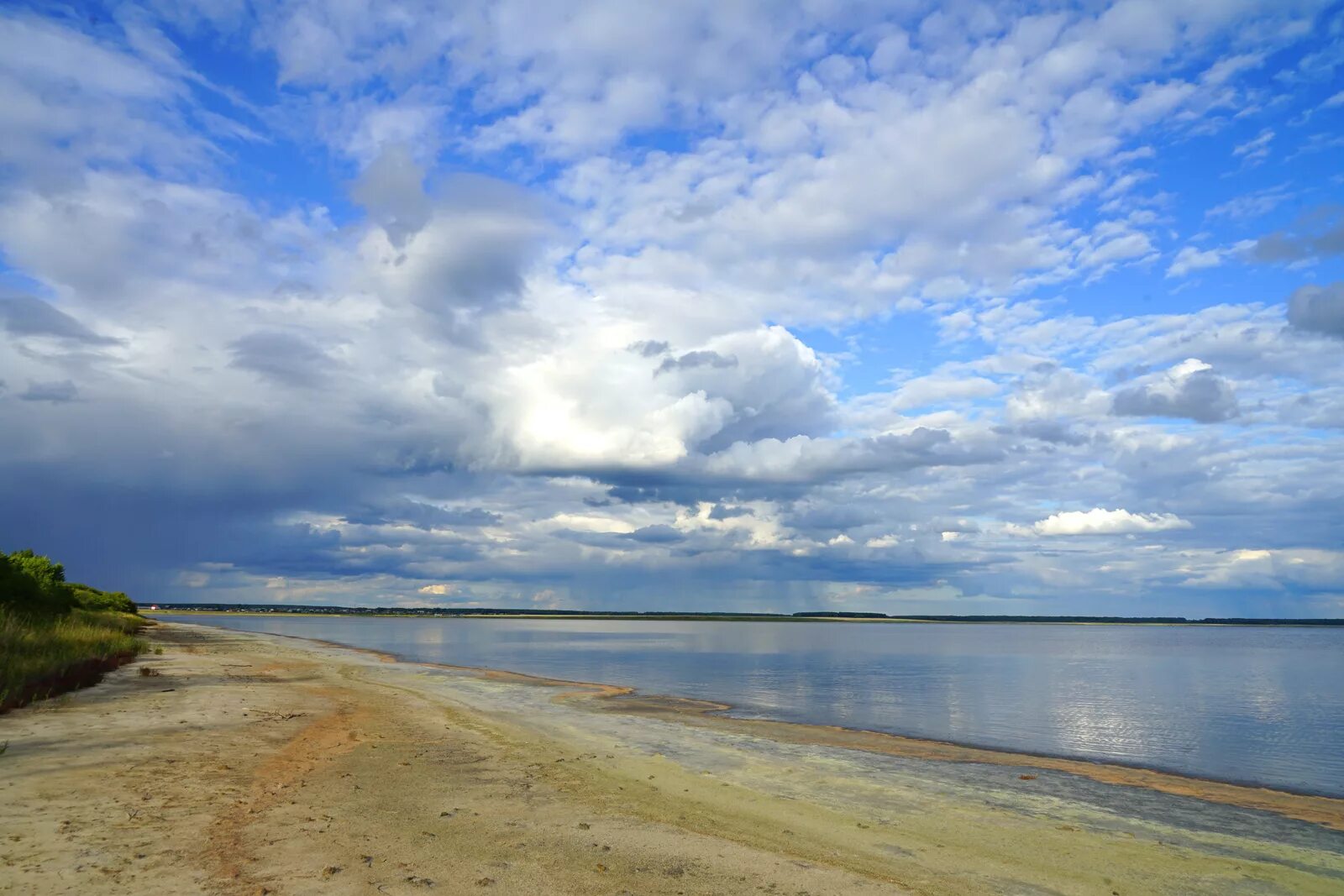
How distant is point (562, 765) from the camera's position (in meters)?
18.6

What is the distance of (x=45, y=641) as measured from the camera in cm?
3022

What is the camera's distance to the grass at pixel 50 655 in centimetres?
2195

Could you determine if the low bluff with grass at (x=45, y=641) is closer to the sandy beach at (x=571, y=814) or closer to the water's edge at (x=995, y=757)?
the sandy beach at (x=571, y=814)

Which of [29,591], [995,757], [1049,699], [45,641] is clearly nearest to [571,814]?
[995,757]

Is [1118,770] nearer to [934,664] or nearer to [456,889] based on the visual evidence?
[456,889]

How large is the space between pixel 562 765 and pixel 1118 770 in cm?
1690

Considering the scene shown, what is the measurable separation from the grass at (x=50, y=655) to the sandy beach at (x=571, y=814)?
1.05m

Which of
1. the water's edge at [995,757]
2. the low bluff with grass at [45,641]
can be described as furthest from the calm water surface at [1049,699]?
the low bluff with grass at [45,641]

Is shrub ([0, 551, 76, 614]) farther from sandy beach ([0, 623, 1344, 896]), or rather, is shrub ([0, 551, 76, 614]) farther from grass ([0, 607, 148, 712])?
sandy beach ([0, 623, 1344, 896])

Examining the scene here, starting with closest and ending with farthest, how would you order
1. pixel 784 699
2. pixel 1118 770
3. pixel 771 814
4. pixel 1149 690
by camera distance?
pixel 771 814
pixel 1118 770
pixel 784 699
pixel 1149 690

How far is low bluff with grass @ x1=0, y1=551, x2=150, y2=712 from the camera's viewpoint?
74.6 feet

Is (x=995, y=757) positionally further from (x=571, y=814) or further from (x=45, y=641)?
(x=45, y=641)

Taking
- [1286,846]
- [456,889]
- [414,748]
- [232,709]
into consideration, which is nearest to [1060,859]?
[1286,846]

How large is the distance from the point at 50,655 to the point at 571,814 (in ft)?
79.7
